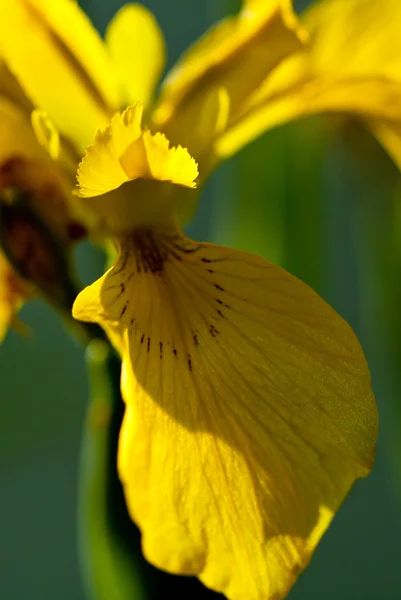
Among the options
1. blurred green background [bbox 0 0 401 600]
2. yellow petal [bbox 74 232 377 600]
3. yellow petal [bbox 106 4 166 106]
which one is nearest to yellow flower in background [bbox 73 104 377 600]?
yellow petal [bbox 74 232 377 600]


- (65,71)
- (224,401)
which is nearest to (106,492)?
(224,401)

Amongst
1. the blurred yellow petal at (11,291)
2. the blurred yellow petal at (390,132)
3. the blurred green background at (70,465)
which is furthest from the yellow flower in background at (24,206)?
the blurred green background at (70,465)

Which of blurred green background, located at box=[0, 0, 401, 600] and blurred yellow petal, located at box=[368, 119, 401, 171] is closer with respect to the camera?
blurred yellow petal, located at box=[368, 119, 401, 171]

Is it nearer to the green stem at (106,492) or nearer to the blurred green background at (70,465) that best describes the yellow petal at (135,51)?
the green stem at (106,492)

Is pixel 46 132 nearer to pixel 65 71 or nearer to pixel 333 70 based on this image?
pixel 65 71

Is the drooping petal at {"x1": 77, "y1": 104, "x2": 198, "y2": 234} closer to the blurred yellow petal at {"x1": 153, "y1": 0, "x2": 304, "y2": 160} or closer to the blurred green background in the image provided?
the blurred yellow petal at {"x1": 153, "y1": 0, "x2": 304, "y2": 160}

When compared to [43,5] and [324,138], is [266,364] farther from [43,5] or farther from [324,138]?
[324,138]
